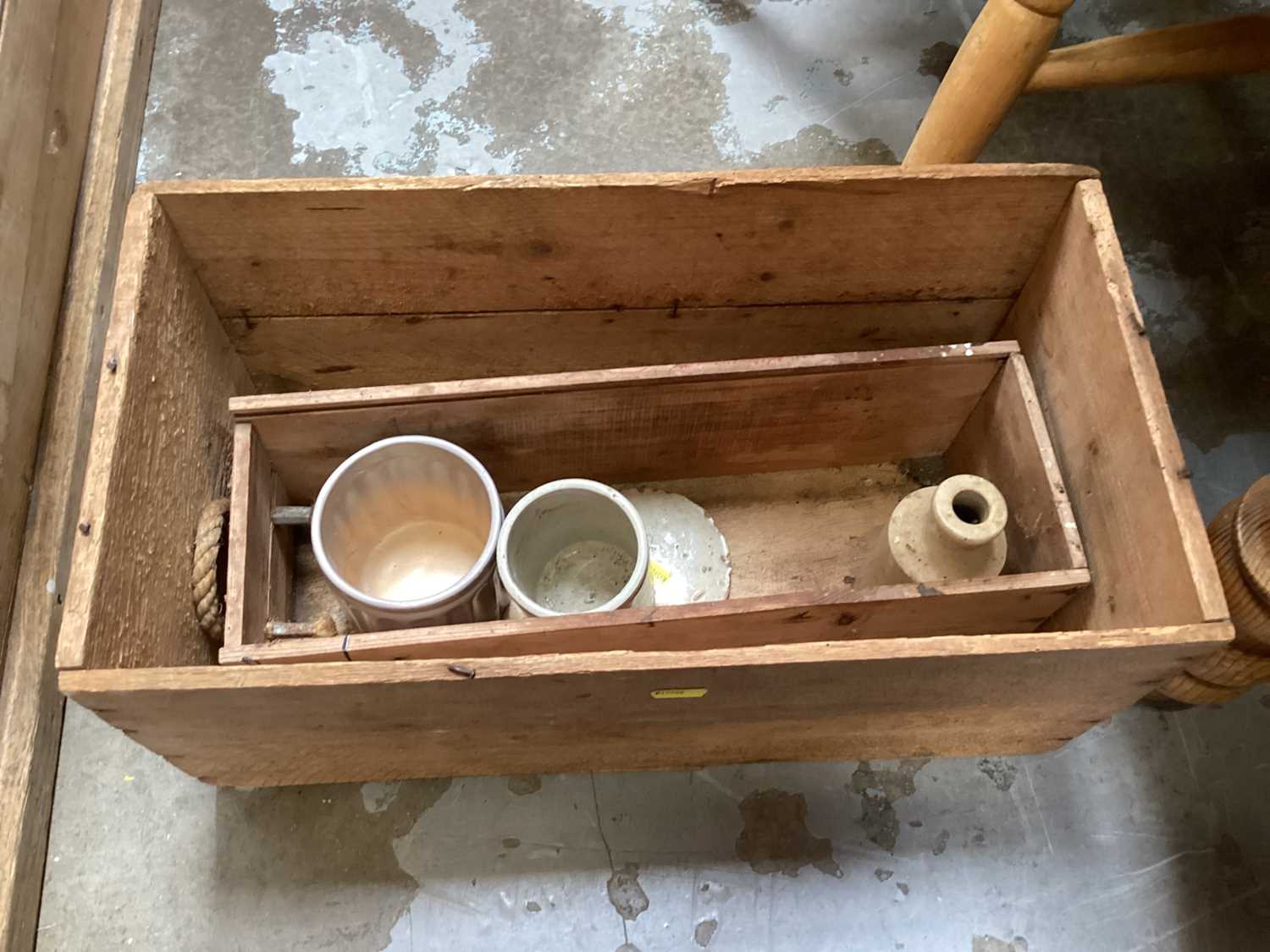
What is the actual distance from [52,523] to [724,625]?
0.70 metres

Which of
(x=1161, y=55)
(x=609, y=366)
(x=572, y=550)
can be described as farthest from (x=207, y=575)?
(x=1161, y=55)

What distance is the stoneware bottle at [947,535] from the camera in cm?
77

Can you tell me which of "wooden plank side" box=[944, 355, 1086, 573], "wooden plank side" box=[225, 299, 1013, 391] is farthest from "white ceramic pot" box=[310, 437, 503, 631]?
"wooden plank side" box=[944, 355, 1086, 573]

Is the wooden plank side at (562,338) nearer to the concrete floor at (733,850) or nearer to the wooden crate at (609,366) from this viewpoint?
the wooden crate at (609,366)

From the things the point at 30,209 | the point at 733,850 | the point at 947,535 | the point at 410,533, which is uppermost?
the point at 30,209

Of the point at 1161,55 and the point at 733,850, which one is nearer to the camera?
the point at 733,850

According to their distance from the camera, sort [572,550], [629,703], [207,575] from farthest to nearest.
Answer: [572,550] < [207,575] < [629,703]

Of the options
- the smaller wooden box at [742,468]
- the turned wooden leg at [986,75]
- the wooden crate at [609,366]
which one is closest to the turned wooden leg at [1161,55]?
the turned wooden leg at [986,75]

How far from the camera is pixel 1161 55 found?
1.01 metres

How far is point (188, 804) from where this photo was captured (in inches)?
35.9

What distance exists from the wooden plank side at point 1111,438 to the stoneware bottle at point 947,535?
0.27 ft

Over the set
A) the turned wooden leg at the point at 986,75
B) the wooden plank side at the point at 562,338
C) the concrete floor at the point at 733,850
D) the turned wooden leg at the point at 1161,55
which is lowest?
the concrete floor at the point at 733,850

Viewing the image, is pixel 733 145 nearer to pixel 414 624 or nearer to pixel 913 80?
pixel 913 80

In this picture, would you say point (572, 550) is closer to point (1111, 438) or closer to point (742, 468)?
→ point (742, 468)
